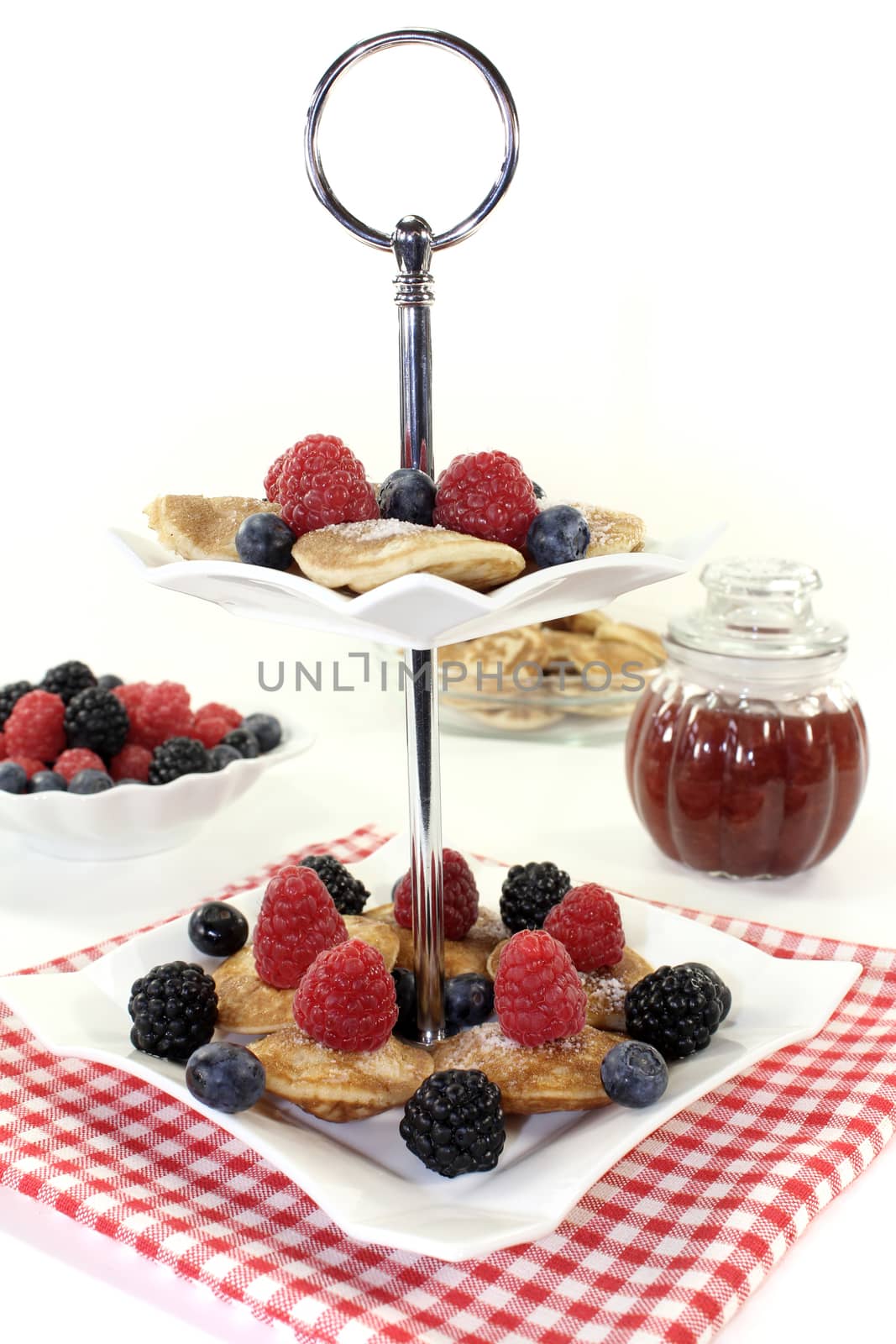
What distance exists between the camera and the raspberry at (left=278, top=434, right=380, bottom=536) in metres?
0.79

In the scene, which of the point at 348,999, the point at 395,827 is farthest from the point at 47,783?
the point at 348,999

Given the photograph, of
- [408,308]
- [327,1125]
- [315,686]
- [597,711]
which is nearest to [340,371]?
[315,686]

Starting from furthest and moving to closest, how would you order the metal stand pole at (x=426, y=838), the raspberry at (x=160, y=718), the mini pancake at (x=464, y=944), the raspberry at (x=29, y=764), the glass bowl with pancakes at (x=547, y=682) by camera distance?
the glass bowl with pancakes at (x=547, y=682)
the raspberry at (x=160, y=718)
the raspberry at (x=29, y=764)
the mini pancake at (x=464, y=944)
the metal stand pole at (x=426, y=838)

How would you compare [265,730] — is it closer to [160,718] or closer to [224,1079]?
[160,718]

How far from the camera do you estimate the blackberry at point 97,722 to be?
146cm

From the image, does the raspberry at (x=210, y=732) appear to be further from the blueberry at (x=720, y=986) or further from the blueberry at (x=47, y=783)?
the blueberry at (x=720, y=986)

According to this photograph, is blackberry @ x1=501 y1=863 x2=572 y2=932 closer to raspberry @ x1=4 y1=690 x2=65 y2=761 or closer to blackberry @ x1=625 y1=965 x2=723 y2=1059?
blackberry @ x1=625 y1=965 x2=723 y2=1059

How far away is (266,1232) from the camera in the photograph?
0.81m

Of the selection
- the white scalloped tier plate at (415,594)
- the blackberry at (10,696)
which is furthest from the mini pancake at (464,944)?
the blackberry at (10,696)

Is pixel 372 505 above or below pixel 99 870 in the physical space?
above

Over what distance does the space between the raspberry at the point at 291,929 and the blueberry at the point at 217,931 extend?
3.4 inches

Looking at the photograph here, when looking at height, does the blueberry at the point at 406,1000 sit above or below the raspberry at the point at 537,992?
below

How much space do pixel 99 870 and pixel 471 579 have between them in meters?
0.84

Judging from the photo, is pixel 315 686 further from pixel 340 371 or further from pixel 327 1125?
pixel 327 1125
